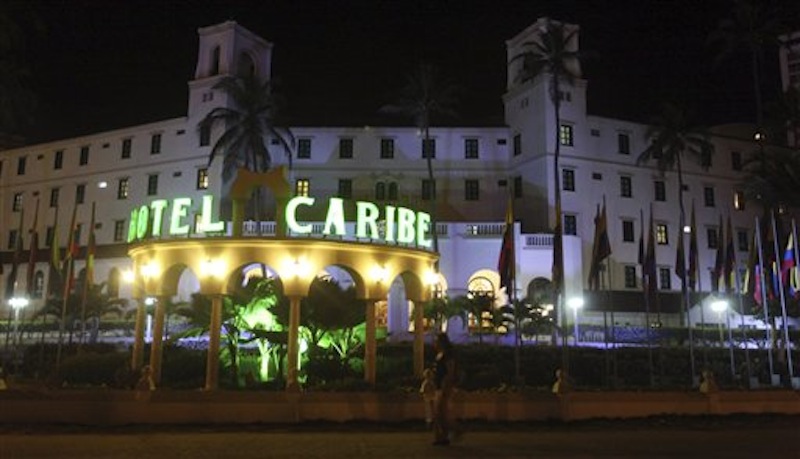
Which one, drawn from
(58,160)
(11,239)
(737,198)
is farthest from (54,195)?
(737,198)

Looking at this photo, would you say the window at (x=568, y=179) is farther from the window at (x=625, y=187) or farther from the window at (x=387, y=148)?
the window at (x=387, y=148)

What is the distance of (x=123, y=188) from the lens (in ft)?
207

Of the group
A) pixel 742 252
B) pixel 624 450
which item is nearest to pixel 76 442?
pixel 624 450

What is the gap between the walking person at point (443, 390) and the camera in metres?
14.0

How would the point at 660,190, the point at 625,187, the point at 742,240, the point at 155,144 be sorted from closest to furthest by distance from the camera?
the point at 625,187
the point at 660,190
the point at 742,240
the point at 155,144

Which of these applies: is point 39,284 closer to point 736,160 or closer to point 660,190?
point 660,190

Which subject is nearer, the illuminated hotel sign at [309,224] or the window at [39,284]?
the illuminated hotel sign at [309,224]

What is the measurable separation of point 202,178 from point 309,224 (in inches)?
1538

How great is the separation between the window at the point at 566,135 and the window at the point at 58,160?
149 ft

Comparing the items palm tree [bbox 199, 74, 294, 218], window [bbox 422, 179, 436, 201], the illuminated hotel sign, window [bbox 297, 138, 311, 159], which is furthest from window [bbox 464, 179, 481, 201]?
the illuminated hotel sign

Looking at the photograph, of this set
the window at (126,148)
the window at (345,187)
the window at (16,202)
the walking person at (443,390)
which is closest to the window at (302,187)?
the window at (345,187)

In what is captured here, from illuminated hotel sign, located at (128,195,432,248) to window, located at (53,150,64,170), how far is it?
4887 cm

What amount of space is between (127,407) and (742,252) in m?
56.5

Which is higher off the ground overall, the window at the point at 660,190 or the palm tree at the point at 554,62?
the palm tree at the point at 554,62
